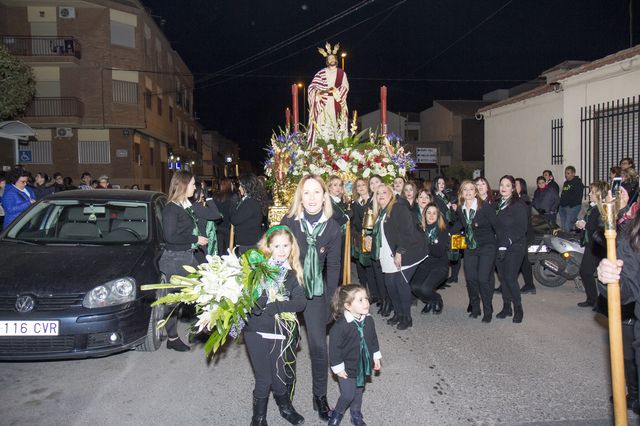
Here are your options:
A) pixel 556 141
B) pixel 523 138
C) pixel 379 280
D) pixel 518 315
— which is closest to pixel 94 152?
pixel 523 138

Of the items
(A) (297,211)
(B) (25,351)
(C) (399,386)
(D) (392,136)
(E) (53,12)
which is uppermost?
(E) (53,12)

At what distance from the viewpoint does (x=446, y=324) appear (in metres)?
7.34

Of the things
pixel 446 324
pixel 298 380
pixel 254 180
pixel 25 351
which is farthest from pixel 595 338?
pixel 25 351

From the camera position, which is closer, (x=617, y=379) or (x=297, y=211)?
(x=617, y=379)

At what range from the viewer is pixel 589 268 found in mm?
7523

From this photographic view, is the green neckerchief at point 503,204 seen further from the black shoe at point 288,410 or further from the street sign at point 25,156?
the street sign at point 25,156

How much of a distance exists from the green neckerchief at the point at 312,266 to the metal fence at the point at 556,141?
14.3 meters

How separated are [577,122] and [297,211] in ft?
43.4

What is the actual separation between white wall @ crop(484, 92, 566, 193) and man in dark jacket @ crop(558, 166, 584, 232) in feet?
9.25

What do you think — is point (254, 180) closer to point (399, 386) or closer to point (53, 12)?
point (399, 386)

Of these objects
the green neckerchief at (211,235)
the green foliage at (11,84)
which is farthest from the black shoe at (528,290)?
the green foliage at (11,84)

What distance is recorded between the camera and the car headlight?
17.1ft

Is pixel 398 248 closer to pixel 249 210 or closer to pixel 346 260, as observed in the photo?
pixel 346 260

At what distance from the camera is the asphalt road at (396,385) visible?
4469 mm
